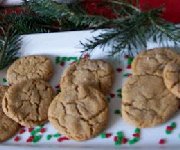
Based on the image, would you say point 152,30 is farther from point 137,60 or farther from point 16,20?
point 16,20

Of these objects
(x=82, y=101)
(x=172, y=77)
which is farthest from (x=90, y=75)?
(x=172, y=77)

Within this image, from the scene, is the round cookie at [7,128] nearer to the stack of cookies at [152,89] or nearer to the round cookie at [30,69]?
the round cookie at [30,69]

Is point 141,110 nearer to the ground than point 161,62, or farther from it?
nearer to the ground

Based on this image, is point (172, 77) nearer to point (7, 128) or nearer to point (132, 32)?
point (132, 32)

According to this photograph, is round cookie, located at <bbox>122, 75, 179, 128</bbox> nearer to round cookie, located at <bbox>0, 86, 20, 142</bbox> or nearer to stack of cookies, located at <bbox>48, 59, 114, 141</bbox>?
stack of cookies, located at <bbox>48, 59, 114, 141</bbox>

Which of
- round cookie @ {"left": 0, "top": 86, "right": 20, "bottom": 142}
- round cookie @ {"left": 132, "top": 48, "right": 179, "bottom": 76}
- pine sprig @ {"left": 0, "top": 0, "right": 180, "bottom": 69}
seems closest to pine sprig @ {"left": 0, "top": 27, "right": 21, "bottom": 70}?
pine sprig @ {"left": 0, "top": 0, "right": 180, "bottom": 69}

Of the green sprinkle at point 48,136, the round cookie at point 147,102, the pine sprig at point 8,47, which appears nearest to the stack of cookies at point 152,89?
the round cookie at point 147,102

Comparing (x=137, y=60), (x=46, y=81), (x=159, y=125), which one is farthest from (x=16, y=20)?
(x=159, y=125)
